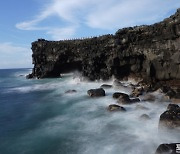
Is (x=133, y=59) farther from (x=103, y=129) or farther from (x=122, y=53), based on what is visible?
(x=103, y=129)

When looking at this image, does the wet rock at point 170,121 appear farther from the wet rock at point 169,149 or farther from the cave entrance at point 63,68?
the cave entrance at point 63,68

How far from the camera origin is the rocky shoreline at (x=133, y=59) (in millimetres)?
29344

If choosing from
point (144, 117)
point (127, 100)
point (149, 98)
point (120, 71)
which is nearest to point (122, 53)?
point (120, 71)

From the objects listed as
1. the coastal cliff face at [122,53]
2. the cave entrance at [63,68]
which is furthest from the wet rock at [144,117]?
the cave entrance at [63,68]

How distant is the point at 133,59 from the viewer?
4122 centimetres

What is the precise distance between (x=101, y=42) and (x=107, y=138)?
31.4 m

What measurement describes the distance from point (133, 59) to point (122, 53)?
2.00m

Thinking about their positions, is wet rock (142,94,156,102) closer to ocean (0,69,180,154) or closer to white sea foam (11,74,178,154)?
ocean (0,69,180,154)

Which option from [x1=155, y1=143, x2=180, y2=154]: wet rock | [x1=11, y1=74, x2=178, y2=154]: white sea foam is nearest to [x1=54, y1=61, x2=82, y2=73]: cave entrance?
[x1=11, y1=74, x2=178, y2=154]: white sea foam

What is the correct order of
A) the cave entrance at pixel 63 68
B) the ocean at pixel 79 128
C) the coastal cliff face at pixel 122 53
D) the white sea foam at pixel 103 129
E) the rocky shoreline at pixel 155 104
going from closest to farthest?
the white sea foam at pixel 103 129, the ocean at pixel 79 128, the rocky shoreline at pixel 155 104, the coastal cliff face at pixel 122 53, the cave entrance at pixel 63 68

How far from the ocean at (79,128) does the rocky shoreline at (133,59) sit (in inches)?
53.6

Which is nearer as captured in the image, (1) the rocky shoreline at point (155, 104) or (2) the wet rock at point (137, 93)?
(1) the rocky shoreline at point (155, 104)

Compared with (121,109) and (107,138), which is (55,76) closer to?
(121,109)

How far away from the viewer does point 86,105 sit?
1080 inches
